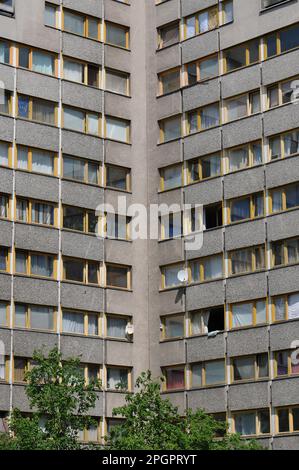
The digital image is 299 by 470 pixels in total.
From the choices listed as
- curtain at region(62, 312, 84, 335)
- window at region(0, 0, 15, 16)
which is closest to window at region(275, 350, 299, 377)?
curtain at region(62, 312, 84, 335)

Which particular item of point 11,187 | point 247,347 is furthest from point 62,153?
point 247,347

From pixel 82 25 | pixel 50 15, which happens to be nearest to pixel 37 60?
pixel 50 15

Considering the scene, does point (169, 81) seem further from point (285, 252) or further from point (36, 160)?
point (285, 252)

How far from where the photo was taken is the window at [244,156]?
7081 centimetres

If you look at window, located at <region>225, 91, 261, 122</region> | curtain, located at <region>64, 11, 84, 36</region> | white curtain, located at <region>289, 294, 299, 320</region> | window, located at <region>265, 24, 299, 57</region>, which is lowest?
white curtain, located at <region>289, 294, 299, 320</region>

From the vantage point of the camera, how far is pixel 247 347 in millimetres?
68625

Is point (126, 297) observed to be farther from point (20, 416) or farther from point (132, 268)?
point (20, 416)

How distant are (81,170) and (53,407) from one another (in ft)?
53.9

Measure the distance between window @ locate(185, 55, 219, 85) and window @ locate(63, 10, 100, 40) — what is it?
225 inches

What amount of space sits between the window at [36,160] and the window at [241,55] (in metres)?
10.6

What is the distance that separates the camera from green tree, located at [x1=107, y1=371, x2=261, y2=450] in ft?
184

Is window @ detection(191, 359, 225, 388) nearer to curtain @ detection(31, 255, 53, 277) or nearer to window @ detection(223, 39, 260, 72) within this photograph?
curtain @ detection(31, 255, 53, 277)

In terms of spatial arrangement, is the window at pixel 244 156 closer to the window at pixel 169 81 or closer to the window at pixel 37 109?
the window at pixel 169 81

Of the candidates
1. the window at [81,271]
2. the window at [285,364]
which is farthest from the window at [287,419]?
the window at [81,271]
